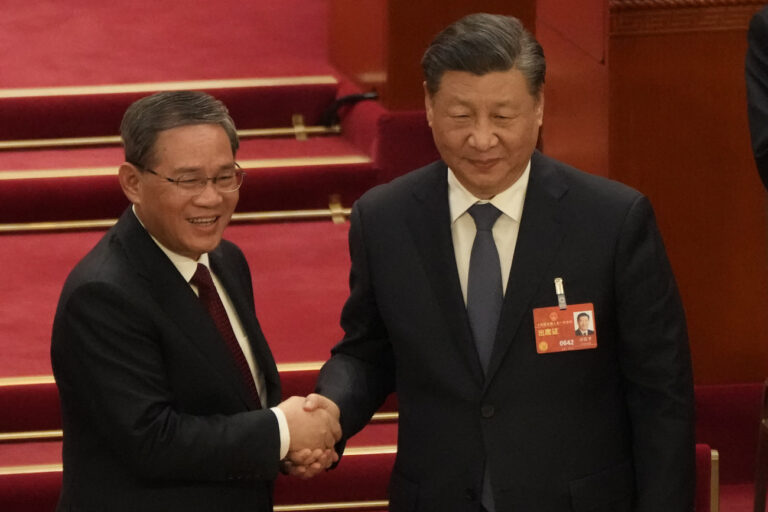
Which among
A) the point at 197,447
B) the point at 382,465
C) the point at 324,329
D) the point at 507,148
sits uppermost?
the point at 507,148

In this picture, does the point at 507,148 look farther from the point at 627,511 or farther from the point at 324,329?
the point at 324,329

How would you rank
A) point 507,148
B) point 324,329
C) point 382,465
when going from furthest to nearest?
point 324,329 < point 382,465 < point 507,148

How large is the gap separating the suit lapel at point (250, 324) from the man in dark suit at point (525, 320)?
1.02 ft

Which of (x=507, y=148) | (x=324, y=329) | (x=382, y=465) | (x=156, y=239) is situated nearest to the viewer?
(x=507, y=148)

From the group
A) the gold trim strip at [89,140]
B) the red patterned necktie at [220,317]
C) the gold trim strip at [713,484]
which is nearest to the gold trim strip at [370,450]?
the gold trim strip at [713,484]

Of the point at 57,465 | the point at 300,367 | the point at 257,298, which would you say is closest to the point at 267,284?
the point at 257,298

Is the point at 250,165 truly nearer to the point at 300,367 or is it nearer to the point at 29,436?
the point at 300,367

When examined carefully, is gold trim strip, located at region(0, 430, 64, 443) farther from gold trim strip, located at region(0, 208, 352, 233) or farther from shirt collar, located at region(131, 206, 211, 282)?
shirt collar, located at region(131, 206, 211, 282)

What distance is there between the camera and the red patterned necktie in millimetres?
2570

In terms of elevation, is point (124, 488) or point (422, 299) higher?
point (422, 299)

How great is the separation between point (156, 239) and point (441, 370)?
60cm

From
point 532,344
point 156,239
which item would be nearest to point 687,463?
point 532,344

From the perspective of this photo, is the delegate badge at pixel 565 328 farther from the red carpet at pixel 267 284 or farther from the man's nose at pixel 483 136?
the red carpet at pixel 267 284

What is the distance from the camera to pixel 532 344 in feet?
7.88
